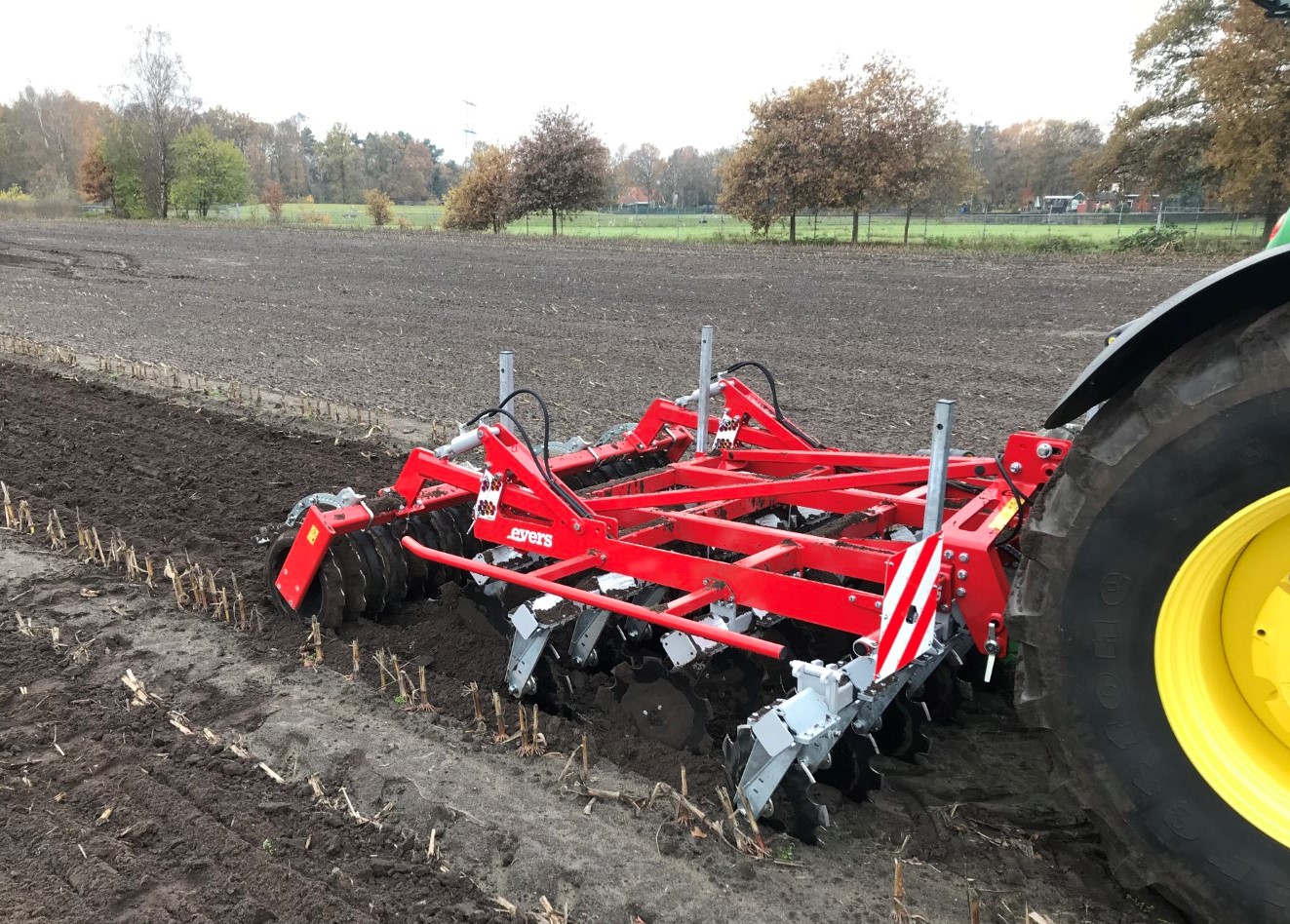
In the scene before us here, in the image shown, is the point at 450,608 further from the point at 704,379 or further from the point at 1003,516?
the point at 1003,516

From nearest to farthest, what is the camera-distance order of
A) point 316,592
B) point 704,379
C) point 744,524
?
1. point 744,524
2. point 316,592
3. point 704,379

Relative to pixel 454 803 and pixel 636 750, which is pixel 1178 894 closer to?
pixel 636 750

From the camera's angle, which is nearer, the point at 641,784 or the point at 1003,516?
the point at 1003,516

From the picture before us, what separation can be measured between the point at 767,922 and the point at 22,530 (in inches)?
191

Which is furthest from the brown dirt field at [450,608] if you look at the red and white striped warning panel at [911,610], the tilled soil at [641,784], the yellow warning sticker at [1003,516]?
the yellow warning sticker at [1003,516]

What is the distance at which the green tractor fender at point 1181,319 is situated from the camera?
1.96 metres

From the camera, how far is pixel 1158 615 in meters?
2.01

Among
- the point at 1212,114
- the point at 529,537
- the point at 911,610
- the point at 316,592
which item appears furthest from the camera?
the point at 1212,114

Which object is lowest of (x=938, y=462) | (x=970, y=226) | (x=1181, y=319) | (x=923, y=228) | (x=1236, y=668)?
(x=1236, y=668)

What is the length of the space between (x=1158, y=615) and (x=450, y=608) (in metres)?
3.07

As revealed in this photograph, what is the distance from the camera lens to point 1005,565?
2.93 metres

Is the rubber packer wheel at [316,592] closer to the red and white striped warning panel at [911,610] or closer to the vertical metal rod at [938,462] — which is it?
the red and white striped warning panel at [911,610]

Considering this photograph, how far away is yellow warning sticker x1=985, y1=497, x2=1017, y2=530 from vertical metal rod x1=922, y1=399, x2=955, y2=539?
0.16 meters

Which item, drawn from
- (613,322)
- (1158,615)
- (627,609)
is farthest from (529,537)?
(613,322)
